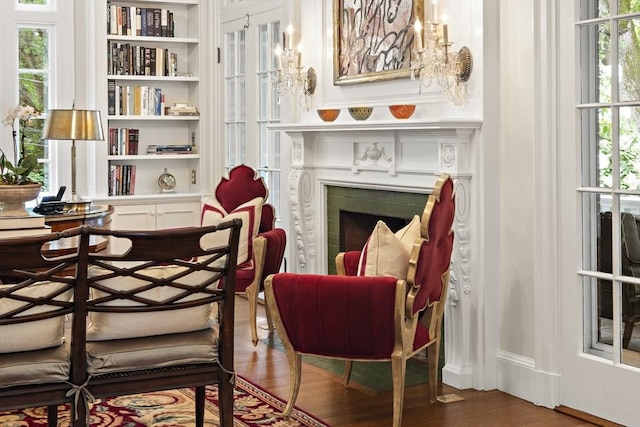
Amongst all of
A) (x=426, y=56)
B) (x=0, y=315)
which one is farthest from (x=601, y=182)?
(x=0, y=315)

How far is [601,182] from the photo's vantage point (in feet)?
13.6

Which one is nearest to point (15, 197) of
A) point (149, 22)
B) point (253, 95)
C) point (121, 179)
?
point (121, 179)

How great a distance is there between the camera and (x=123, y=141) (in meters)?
7.87

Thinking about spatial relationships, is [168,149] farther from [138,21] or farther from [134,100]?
[138,21]

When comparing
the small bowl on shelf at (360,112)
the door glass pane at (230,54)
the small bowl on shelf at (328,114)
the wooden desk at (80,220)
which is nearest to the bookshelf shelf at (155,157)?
the door glass pane at (230,54)

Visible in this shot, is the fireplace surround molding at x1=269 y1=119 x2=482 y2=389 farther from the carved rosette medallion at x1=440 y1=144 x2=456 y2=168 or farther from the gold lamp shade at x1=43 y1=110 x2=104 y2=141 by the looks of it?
the gold lamp shade at x1=43 y1=110 x2=104 y2=141

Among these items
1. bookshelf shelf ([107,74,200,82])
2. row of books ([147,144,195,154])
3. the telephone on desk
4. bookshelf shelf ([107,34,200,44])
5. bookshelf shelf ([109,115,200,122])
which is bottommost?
the telephone on desk

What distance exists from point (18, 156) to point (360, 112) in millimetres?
3344

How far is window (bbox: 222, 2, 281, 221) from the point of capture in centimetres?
704

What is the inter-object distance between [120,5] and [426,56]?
391 cm

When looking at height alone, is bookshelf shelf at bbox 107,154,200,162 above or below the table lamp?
below

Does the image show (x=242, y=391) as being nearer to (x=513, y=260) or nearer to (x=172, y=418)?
(x=172, y=418)

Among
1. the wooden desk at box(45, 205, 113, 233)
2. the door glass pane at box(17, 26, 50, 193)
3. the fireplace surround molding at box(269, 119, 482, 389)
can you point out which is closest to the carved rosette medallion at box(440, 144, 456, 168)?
the fireplace surround molding at box(269, 119, 482, 389)

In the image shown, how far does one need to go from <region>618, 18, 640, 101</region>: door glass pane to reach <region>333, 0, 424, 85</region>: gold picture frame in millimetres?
1373
